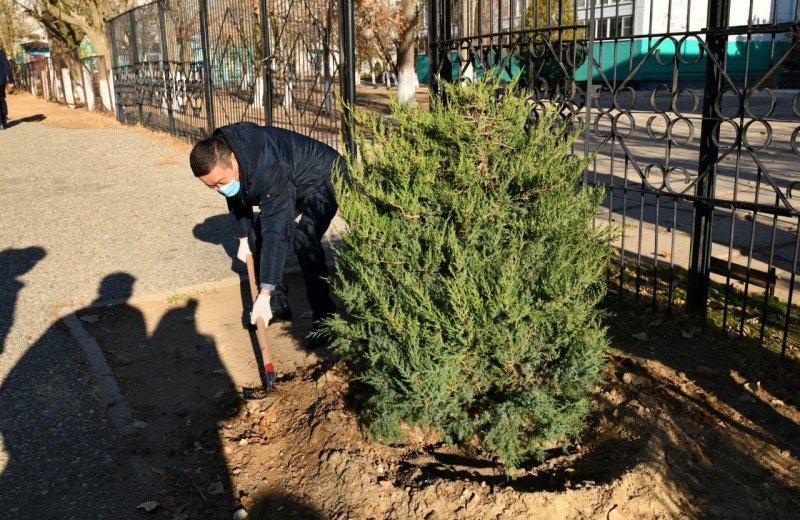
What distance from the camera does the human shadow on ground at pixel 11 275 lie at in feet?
18.3

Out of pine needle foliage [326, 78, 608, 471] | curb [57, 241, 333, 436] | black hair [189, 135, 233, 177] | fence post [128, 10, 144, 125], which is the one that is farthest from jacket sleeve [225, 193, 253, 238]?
fence post [128, 10, 144, 125]

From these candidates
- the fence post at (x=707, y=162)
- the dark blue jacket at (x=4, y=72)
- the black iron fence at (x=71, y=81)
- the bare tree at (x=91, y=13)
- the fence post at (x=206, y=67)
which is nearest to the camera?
the fence post at (x=707, y=162)

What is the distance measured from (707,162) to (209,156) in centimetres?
293

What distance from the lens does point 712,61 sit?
14.1ft

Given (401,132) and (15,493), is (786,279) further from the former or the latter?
(15,493)

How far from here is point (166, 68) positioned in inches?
693

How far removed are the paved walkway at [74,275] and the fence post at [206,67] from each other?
3.67 ft

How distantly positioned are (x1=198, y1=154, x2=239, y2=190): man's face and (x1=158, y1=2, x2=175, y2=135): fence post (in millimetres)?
14179

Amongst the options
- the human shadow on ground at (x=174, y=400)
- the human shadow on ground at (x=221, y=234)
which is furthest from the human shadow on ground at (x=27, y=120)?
the human shadow on ground at (x=174, y=400)

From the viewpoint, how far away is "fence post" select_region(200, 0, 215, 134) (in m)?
14.4

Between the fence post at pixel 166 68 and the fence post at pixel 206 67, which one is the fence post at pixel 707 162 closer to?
the fence post at pixel 206 67

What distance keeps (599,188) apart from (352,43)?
480 centimetres

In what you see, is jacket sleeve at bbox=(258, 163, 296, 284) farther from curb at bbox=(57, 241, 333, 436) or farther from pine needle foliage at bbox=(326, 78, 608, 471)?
curb at bbox=(57, 241, 333, 436)

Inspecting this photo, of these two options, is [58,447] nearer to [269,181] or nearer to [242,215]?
[269,181]
